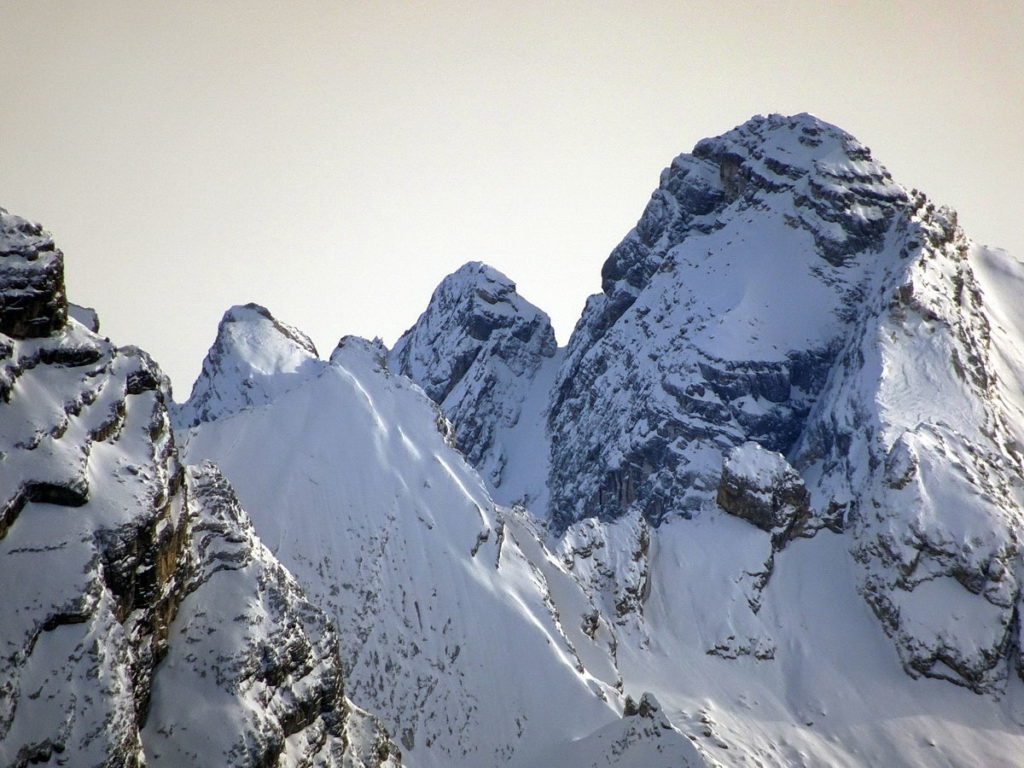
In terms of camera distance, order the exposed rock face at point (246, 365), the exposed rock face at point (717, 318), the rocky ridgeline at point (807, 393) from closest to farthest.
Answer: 1. the exposed rock face at point (246, 365)
2. the rocky ridgeline at point (807, 393)
3. the exposed rock face at point (717, 318)

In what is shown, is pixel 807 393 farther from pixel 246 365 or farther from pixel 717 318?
pixel 246 365

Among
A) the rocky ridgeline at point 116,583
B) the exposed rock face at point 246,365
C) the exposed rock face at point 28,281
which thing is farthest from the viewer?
the exposed rock face at point 246,365

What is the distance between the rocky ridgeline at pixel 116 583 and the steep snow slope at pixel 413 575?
97.3ft

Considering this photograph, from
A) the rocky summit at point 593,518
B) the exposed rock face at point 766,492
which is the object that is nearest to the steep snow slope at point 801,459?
the exposed rock face at point 766,492

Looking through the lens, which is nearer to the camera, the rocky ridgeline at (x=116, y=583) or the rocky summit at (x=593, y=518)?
the rocky ridgeline at (x=116, y=583)

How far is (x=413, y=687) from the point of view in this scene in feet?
280

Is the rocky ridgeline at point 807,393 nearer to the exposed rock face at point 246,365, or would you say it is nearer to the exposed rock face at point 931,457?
the exposed rock face at point 931,457

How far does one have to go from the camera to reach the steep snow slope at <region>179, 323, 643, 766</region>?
85125 millimetres

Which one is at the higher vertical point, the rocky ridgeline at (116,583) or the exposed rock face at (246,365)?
the rocky ridgeline at (116,583)

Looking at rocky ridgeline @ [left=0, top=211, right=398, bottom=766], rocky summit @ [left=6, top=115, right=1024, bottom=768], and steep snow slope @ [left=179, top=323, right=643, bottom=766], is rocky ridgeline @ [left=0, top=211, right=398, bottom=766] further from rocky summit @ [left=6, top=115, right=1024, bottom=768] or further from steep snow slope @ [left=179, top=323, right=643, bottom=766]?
steep snow slope @ [left=179, top=323, right=643, bottom=766]

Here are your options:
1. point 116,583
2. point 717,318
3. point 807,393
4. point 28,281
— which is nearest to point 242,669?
point 116,583

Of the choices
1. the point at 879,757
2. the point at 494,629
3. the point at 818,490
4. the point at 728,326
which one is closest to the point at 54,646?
the point at 494,629

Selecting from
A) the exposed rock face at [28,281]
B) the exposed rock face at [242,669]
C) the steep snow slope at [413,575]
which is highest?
the exposed rock face at [28,281]

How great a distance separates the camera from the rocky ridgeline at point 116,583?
40.8m
